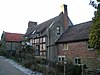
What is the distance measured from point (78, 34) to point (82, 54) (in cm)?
431

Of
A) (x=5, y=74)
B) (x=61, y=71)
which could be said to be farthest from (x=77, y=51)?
(x=5, y=74)

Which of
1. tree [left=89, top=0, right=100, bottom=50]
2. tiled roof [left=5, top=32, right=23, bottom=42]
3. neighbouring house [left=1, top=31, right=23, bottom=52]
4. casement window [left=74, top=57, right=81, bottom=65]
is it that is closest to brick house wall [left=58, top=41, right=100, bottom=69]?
casement window [left=74, top=57, right=81, bottom=65]

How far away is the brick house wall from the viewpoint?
Result: 2956cm

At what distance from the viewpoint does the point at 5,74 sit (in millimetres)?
24656

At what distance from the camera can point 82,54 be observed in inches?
1255

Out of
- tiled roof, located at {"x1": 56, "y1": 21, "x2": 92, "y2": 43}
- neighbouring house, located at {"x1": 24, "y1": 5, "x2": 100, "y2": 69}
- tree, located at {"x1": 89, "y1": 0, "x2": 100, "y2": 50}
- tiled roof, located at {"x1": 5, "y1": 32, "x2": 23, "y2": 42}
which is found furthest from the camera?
tiled roof, located at {"x1": 5, "y1": 32, "x2": 23, "y2": 42}

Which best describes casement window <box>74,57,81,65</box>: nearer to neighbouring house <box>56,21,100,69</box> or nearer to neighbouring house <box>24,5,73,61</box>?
neighbouring house <box>56,21,100,69</box>

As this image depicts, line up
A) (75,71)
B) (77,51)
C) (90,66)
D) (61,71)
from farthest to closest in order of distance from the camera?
1. (77,51)
2. (90,66)
3. (61,71)
4. (75,71)

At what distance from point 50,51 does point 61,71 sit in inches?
592

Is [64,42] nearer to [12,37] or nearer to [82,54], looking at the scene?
[82,54]

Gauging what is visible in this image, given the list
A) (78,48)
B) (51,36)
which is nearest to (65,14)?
(51,36)

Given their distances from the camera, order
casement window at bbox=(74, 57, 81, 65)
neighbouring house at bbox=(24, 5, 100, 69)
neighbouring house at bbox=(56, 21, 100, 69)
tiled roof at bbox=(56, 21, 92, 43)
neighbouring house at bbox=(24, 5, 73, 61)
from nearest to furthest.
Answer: neighbouring house at bbox=(56, 21, 100, 69) → neighbouring house at bbox=(24, 5, 100, 69) → casement window at bbox=(74, 57, 81, 65) → tiled roof at bbox=(56, 21, 92, 43) → neighbouring house at bbox=(24, 5, 73, 61)

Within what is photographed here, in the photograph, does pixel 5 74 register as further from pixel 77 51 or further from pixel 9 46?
pixel 9 46

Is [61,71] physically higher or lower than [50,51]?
lower
